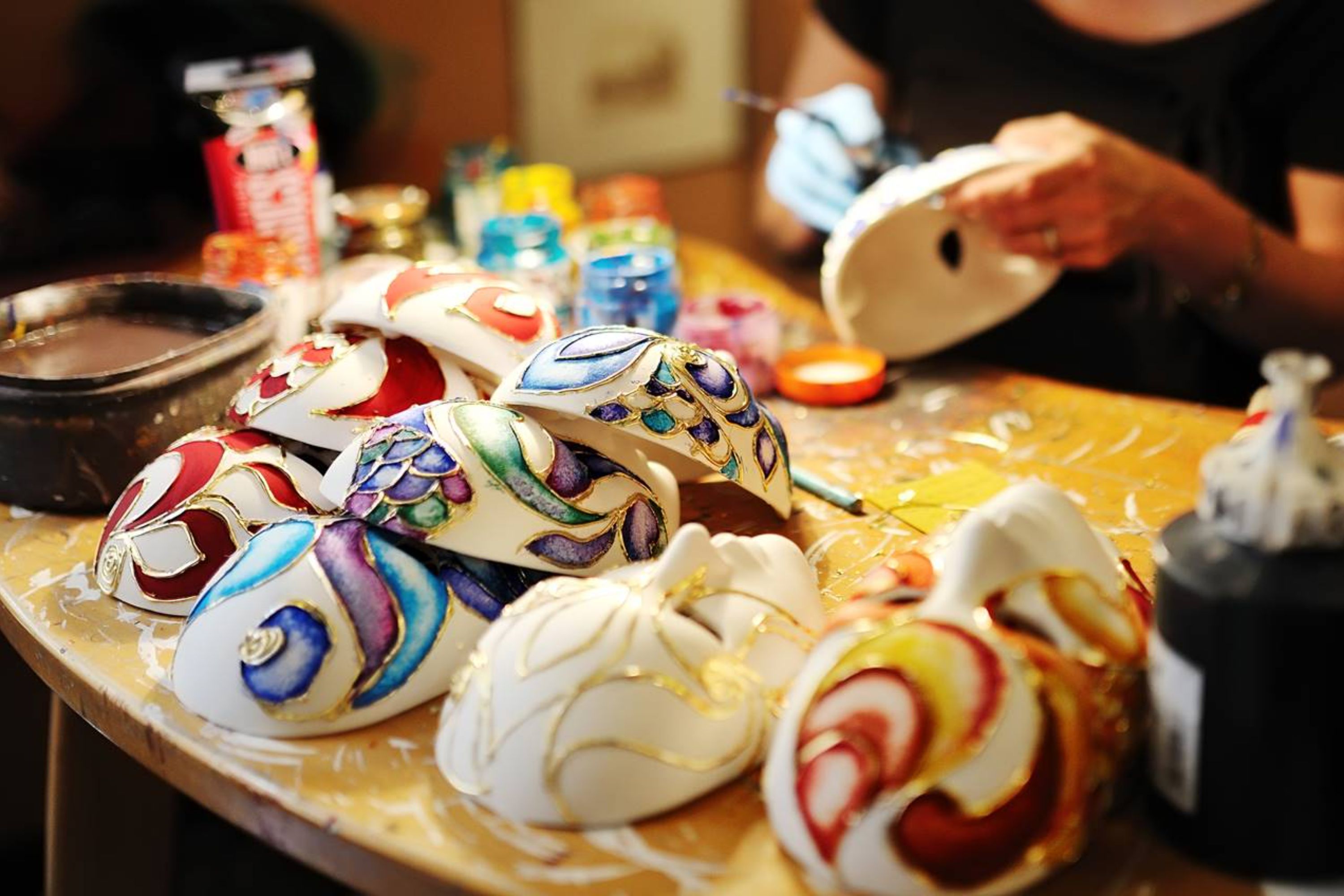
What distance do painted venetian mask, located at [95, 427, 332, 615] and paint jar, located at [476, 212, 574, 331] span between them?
0.51 meters

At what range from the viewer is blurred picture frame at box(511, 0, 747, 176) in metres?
2.75

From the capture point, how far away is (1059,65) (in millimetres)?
1637

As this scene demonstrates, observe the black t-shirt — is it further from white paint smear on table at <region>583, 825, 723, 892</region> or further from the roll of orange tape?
white paint smear on table at <region>583, 825, 723, 892</region>

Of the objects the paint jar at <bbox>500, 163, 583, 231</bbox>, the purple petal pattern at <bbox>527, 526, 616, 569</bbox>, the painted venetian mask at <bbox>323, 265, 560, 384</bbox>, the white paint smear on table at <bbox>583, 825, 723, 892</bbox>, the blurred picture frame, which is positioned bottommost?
the blurred picture frame

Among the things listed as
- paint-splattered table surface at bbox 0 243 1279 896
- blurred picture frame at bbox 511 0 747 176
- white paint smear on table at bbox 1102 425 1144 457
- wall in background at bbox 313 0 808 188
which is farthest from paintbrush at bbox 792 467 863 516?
blurred picture frame at bbox 511 0 747 176

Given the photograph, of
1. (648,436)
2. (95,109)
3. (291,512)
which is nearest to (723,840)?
(648,436)

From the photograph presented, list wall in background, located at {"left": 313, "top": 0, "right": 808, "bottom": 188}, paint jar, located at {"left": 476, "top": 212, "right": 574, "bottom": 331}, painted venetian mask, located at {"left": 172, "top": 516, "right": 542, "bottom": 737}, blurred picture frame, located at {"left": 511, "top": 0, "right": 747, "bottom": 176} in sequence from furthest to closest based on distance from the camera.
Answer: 1. blurred picture frame, located at {"left": 511, "top": 0, "right": 747, "bottom": 176}
2. wall in background, located at {"left": 313, "top": 0, "right": 808, "bottom": 188}
3. paint jar, located at {"left": 476, "top": 212, "right": 574, "bottom": 331}
4. painted venetian mask, located at {"left": 172, "top": 516, "right": 542, "bottom": 737}

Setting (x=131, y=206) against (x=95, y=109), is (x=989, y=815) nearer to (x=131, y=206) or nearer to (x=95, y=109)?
A: (x=131, y=206)

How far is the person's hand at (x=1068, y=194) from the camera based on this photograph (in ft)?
4.22

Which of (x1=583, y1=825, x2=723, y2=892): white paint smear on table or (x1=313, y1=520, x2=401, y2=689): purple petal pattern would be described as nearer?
(x1=583, y1=825, x2=723, y2=892): white paint smear on table

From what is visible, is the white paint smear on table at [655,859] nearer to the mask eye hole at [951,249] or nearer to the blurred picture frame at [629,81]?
the mask eye hole at [951,249]

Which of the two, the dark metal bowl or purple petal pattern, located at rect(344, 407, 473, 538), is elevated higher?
purple petal pattern, located at rect(344, 407, 473, 538)

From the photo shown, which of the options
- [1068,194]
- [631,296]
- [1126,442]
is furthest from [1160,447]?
[631,296]

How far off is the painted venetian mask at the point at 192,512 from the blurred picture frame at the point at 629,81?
198cm
